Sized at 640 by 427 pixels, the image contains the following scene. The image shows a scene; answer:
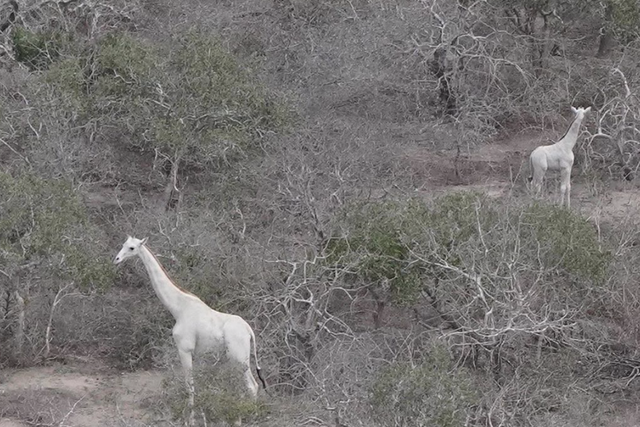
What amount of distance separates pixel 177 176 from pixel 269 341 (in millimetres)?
6458

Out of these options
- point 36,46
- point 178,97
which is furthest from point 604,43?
point 36,46

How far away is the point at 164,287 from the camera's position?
15422 millimetres

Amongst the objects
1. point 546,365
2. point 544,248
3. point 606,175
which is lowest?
point 606,175

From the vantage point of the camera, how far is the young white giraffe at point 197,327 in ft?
49.8

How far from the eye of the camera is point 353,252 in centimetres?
1733

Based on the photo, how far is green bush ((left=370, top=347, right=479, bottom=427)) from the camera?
Result: 45.7 feet

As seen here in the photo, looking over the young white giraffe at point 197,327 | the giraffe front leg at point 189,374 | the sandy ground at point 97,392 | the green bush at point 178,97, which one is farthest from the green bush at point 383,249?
the green bush at point 178,97

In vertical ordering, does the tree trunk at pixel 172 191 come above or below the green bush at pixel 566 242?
below

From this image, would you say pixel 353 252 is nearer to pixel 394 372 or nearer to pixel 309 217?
pixel 309 217

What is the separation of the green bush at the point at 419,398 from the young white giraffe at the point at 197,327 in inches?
64.3

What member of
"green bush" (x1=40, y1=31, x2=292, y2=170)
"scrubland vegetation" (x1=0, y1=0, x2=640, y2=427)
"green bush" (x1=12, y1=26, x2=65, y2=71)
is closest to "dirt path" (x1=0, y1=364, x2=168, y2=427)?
"scrubland vegetation" (x1=0, y1=0, x2=640, y2=427)

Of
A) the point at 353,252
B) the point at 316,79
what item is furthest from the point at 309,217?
the point at 316,79

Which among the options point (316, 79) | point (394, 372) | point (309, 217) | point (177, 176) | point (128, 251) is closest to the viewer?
point (394, 372)

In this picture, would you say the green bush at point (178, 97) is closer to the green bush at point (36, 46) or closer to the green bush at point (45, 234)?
the green bush at point (36, 46)
